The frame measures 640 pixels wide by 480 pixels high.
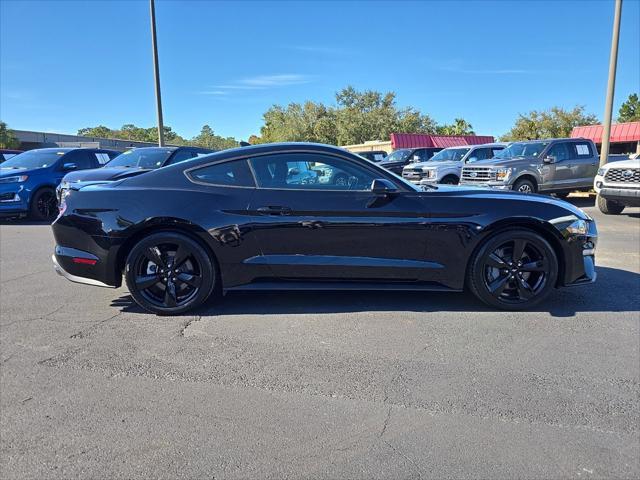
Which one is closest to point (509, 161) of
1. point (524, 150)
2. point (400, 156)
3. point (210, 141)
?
point (524, 150)

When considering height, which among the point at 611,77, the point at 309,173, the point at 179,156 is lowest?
the point at 309,173

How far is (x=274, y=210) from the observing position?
160 inches

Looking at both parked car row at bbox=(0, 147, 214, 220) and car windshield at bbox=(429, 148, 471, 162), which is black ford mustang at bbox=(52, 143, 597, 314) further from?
car windshield at bbox=(429, 148, 471, 162)

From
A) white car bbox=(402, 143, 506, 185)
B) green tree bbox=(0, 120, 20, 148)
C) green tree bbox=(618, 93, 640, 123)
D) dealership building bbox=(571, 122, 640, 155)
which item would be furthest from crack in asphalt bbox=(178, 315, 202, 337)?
green tree bbox=(618, 93, 640, 123)

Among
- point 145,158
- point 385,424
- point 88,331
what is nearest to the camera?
point 385,424

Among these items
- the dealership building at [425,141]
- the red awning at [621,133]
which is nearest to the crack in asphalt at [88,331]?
the dealership building at [425,141]

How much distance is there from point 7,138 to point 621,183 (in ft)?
151

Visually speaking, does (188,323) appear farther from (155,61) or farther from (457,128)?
(457,128)

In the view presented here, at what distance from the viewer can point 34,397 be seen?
283 cm

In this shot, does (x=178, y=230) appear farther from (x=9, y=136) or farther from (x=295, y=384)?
(x=9, y=136)

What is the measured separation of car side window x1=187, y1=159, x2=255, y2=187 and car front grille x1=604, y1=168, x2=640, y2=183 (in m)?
9.61

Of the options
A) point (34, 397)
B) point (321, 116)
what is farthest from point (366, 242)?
point (321, 116)

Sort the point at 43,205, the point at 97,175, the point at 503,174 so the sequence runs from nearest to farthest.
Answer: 1. the point at 97,175
2. the point at 43,205
3. the point at 503,174

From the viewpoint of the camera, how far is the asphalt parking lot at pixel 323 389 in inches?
88.5
